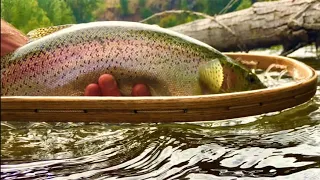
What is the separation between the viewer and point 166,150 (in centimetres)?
73

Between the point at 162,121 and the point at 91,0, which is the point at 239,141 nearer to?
the point at 162,121

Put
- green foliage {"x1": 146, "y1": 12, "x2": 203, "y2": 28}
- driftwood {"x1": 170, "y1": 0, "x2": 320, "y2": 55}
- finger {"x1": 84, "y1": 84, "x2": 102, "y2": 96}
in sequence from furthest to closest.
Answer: green foliage {"x1": 146, "y1": 12, "x2": 203, "y2": 28} → driftwood {"x1": 170, "y1": 0, "x2": 320, "y2": 55} → finger {"x1": 84, "y1": 84, "x2": 102, "y2": 96}

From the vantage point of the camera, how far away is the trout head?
0.94 metres

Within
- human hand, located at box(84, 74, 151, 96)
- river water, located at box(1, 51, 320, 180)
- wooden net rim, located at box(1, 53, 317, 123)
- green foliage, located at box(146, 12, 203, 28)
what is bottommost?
river water, located at box(1, 51, 320, 180)

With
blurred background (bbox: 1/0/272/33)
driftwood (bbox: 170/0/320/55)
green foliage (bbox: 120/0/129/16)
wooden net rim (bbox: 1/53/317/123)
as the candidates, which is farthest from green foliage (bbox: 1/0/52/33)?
driftwood (bbox: 170/0/320/55)

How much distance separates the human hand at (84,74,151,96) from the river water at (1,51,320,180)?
12 centimetres

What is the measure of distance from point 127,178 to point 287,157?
218 mm

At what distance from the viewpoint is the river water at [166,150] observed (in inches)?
24.2

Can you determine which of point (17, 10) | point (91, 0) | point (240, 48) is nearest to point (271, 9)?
point (240, 48)

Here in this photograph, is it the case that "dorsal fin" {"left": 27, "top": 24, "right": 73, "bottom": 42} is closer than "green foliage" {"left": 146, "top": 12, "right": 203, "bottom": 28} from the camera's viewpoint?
Yes

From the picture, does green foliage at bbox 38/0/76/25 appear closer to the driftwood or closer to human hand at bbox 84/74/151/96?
human hand at bbox 84/74/151/96

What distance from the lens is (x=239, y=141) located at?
0.78 m

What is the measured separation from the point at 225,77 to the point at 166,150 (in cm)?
27

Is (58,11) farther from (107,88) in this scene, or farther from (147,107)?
(147,107)
